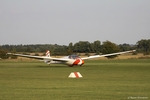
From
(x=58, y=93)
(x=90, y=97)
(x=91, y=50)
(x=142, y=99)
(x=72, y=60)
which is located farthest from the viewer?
(x=91, y=50)

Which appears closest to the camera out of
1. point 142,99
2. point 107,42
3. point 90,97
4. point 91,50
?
point 142,99

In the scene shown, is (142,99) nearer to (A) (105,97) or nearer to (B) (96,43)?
(A) (105,97)

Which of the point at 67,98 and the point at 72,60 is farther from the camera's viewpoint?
the point at 72,60

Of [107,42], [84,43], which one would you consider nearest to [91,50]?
[84,43]

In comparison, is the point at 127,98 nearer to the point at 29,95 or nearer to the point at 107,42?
the point at 29,95

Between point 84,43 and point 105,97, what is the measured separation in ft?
527

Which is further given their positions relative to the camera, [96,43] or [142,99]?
[96,43]

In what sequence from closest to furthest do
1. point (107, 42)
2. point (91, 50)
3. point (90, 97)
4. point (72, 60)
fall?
point (90, 97)
point (72, 60)
point (107, 42)
point (91, 50)

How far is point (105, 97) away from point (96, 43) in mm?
162900

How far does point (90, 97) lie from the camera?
14156 mm

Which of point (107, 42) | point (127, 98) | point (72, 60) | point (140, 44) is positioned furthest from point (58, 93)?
point (140, 44)

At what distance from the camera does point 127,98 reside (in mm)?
13625

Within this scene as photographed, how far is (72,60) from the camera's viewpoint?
49.4 metres

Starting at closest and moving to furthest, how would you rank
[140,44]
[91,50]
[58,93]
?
[58,93], [91,50], [140,44]
